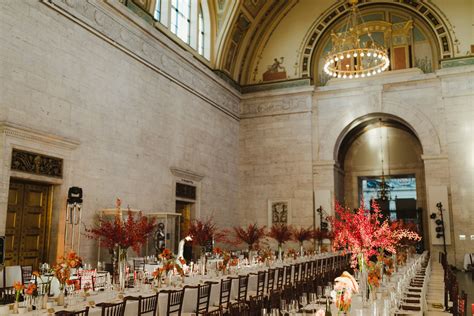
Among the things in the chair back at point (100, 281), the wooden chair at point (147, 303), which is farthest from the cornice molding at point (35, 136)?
the wooden chair at point (147, 303)

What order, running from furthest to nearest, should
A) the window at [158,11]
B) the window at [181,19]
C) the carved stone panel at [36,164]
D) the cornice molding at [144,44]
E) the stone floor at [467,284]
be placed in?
the window at [181,19]
the window at [158,11]
the cornice molding at [144,44]
the stone floor at [467,284]
the carved stone panel at [36,164]

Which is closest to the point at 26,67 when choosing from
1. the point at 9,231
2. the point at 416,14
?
the point at 9,231

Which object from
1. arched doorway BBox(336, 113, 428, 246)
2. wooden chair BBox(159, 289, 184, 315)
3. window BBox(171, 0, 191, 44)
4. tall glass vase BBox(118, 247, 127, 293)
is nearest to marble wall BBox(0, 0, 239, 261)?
window BBox(171, 0, 191, 44)

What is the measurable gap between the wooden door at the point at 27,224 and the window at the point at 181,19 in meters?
7.69

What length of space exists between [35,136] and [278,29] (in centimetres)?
1293

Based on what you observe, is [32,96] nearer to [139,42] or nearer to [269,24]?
[139,42]

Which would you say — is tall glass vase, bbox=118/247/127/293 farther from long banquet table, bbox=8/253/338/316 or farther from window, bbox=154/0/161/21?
window, bbox=154/0/161/21

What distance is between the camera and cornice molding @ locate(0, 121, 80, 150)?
8.21m

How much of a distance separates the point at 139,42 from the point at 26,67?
4.15 metres

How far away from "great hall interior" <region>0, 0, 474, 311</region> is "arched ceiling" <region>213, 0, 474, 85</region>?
56 mm

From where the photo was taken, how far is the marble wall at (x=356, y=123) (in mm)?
15898

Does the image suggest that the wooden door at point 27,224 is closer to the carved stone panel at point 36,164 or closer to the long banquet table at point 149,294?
the carved stone panel at point 36,164

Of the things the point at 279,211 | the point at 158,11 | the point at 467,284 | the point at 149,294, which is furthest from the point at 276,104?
→ the point at 149,294

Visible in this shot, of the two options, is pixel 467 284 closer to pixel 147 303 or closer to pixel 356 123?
pixel 356 123
